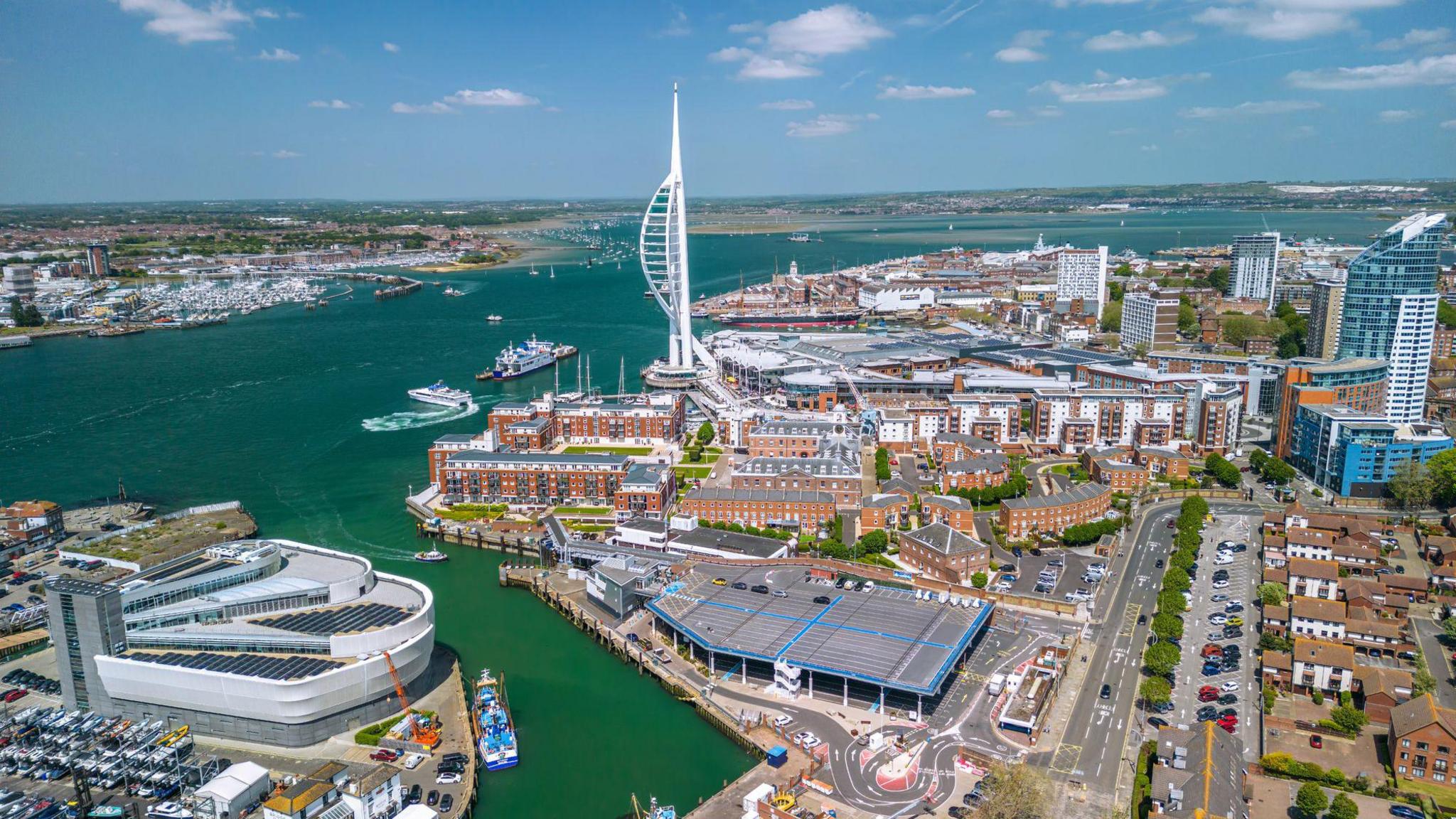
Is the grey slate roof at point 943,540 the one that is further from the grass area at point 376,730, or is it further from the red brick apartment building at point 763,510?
the grass area at point 376,730

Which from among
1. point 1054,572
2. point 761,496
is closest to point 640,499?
point 761,496

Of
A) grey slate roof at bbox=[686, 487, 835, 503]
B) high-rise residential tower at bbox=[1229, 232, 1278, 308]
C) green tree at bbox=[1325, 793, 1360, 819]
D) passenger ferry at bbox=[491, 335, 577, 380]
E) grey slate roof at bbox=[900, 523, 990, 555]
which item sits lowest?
green tree at bbox=[1325, 793, 1360, 819]

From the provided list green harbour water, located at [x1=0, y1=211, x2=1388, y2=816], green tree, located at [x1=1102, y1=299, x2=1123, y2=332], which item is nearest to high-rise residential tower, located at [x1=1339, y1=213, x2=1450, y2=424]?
green tree, located at [x1=1102, y1=299, x2=1123, y2=332]

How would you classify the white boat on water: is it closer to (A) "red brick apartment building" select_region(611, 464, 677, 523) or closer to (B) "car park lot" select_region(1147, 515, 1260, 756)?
(A) "red brick apartment building" select_region(611, 464, 677, 523)

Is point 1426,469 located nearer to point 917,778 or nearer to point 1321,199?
point 917,778

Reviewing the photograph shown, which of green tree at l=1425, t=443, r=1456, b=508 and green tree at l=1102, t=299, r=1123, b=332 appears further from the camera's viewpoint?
green tree at l=1102, t=299, r=1123, b=332

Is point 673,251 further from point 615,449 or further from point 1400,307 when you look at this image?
point 1400,307
